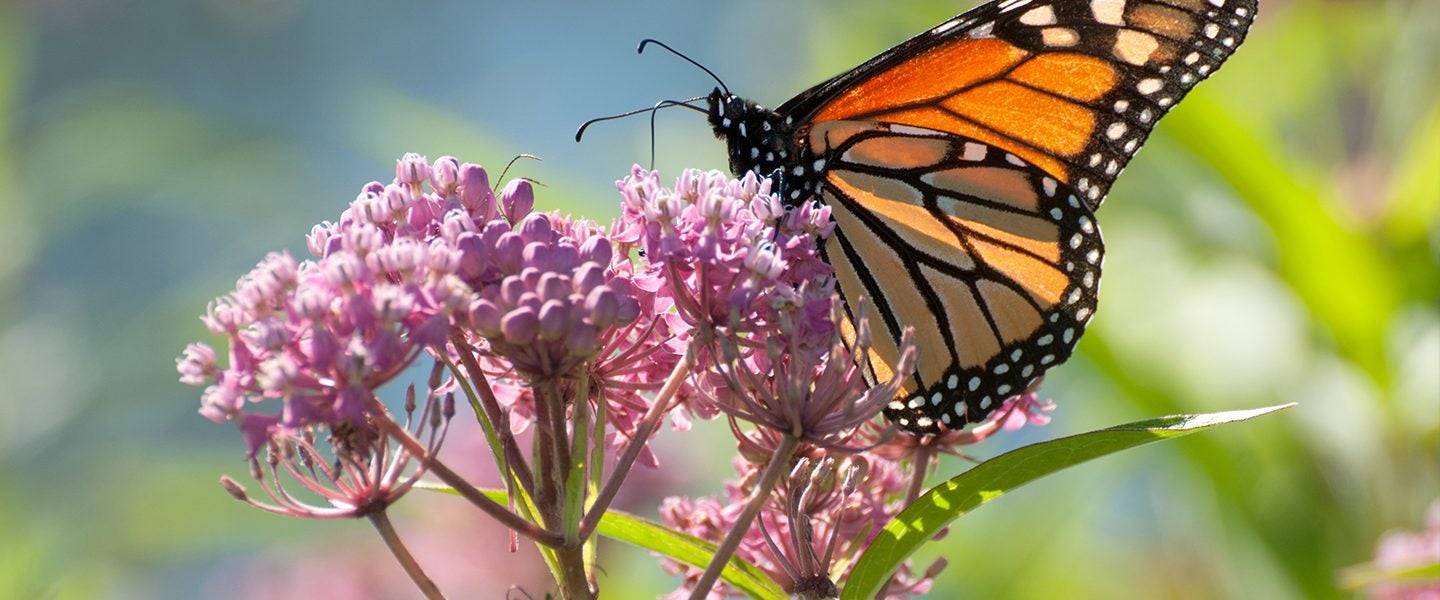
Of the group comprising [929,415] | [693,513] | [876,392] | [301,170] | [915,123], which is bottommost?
[301,170]

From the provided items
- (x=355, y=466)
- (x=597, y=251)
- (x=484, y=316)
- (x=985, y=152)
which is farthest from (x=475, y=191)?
(x=985, y=152)

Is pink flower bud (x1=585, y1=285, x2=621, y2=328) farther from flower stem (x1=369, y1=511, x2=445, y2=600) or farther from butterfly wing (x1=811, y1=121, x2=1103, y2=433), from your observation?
butterfly wing (x1=811, y1=121, x2=1103, y2=433)

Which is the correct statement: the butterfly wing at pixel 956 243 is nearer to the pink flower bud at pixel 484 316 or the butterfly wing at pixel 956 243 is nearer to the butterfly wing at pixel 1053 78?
the butterfly wing at pixel 1053 78

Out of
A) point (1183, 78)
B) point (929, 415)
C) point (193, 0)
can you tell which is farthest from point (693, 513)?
point (193, 0)

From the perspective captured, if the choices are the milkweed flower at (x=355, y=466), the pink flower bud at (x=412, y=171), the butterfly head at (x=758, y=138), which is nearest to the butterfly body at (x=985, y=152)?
the butterfly head at (x=758, y=138)

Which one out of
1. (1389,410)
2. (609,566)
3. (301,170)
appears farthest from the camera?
(301,170)

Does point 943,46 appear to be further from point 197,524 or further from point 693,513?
→ point 197,524

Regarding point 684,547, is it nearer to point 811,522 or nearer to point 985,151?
point 811,522
